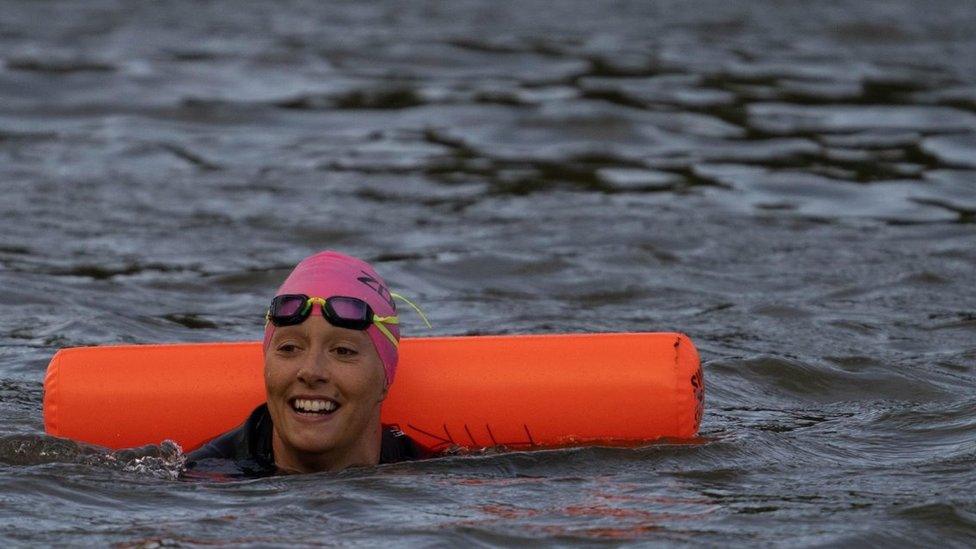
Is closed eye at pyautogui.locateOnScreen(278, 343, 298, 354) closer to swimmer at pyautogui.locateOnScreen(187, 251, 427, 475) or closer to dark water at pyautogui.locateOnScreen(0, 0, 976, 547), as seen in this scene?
swimmer at pyautogui.locateOnScreen(187, 251, 427, 475)

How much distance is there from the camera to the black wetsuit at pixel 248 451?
6516mm

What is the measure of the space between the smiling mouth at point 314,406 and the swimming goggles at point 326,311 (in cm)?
29

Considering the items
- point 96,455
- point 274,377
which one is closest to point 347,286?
point 274,377

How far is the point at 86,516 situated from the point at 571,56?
13.7 metres

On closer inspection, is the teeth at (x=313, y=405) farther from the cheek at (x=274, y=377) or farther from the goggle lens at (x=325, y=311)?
the goggle lens at (x=325, y=311)

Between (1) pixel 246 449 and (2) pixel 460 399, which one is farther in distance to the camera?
(2) pixel 460 399

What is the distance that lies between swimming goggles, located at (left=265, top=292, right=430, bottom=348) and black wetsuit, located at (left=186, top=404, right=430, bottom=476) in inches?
21.4

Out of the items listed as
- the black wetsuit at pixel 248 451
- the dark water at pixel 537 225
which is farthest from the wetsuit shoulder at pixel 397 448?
the dark water at pixel 537 225

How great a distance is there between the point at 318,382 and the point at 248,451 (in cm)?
61

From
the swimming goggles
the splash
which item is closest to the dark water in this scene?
the splash

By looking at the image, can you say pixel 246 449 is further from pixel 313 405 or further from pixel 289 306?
pixel 289 306

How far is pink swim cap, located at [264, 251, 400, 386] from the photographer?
6293mm

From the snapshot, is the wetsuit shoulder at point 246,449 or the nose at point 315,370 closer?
the nose at point 315,370

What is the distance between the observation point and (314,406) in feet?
20.3
